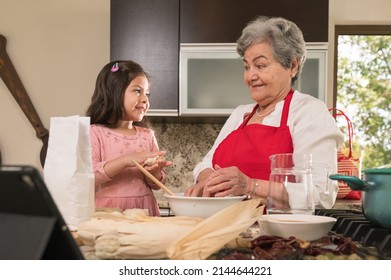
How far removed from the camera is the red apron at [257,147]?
1422mm

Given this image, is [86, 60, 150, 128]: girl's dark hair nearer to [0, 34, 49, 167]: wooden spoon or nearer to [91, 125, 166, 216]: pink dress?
[91, 125, 166, 216]: pink dress

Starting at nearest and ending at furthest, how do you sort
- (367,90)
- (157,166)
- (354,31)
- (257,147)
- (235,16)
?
1. (257,147)
2. (157,166)
3. (235,16)
4. (354,31)
5. (367,90)

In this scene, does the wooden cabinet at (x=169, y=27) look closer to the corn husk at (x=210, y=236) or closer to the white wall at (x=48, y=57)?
the white wall at (x=48, y=57)

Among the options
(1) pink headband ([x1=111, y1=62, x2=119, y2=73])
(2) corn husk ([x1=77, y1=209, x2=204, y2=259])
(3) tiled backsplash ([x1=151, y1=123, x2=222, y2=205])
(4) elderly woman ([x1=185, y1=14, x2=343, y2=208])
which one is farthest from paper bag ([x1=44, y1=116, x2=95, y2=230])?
(3) tiled backsplash ([x1=151, y1=123, x2=222, y2=205])

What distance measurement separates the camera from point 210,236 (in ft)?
2.22

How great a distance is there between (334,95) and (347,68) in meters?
0.21

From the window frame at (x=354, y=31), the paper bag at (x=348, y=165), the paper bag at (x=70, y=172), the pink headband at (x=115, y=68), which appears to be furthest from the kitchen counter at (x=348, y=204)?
the paper bag at (x=70, y=172)

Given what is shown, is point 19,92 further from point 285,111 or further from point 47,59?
point 285,111

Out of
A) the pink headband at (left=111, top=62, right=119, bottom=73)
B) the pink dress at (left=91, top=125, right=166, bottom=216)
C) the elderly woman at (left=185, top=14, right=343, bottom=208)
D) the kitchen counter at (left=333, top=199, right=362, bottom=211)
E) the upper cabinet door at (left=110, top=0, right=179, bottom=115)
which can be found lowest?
the kitchen counter at (left=333, top=199, right=362, bottom=211)

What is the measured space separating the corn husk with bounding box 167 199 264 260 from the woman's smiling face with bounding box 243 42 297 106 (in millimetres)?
844

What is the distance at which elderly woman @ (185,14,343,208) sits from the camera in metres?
1.35

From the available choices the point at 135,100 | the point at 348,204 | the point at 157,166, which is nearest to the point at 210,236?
the point at 157,166

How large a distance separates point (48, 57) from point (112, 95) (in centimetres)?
105
